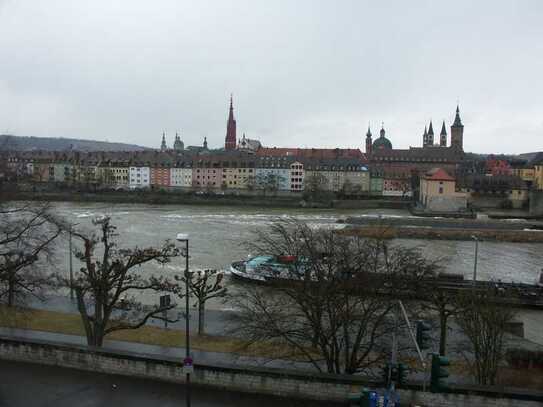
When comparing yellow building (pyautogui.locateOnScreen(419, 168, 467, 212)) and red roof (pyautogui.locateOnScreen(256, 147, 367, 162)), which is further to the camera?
red roof (pyautogui.locateOnScreen(256, 147, 367, 162))

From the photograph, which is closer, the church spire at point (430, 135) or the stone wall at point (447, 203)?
the stone wall at point (447, 203)

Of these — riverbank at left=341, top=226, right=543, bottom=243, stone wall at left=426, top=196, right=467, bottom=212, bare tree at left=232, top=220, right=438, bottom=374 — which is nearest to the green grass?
bare tree at left=232, top=220, right=438, bottom=374

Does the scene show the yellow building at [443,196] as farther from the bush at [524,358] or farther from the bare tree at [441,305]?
the bush at [524,358]

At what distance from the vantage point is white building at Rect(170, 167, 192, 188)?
87.7 m

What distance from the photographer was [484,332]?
38.6 ft

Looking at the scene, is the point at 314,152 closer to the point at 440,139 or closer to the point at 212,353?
the point at 440,139

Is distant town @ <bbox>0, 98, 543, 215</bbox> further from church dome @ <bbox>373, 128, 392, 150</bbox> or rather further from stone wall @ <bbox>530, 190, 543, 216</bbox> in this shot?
church dome @ <bbox>373, 128, 392, 150</bbox>

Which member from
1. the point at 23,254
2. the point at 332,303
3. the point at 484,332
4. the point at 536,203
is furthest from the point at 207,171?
the point at 484,332

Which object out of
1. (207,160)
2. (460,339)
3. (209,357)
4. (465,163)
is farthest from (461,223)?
(465,163)

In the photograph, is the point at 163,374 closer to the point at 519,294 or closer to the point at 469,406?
the point at 469,406

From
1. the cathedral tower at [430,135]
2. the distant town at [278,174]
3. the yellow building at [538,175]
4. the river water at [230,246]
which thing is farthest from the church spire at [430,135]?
the river water at [230,246]

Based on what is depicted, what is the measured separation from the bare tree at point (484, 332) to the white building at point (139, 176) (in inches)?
3194

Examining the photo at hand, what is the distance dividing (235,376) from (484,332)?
226 inches

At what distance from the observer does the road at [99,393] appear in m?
9.18
